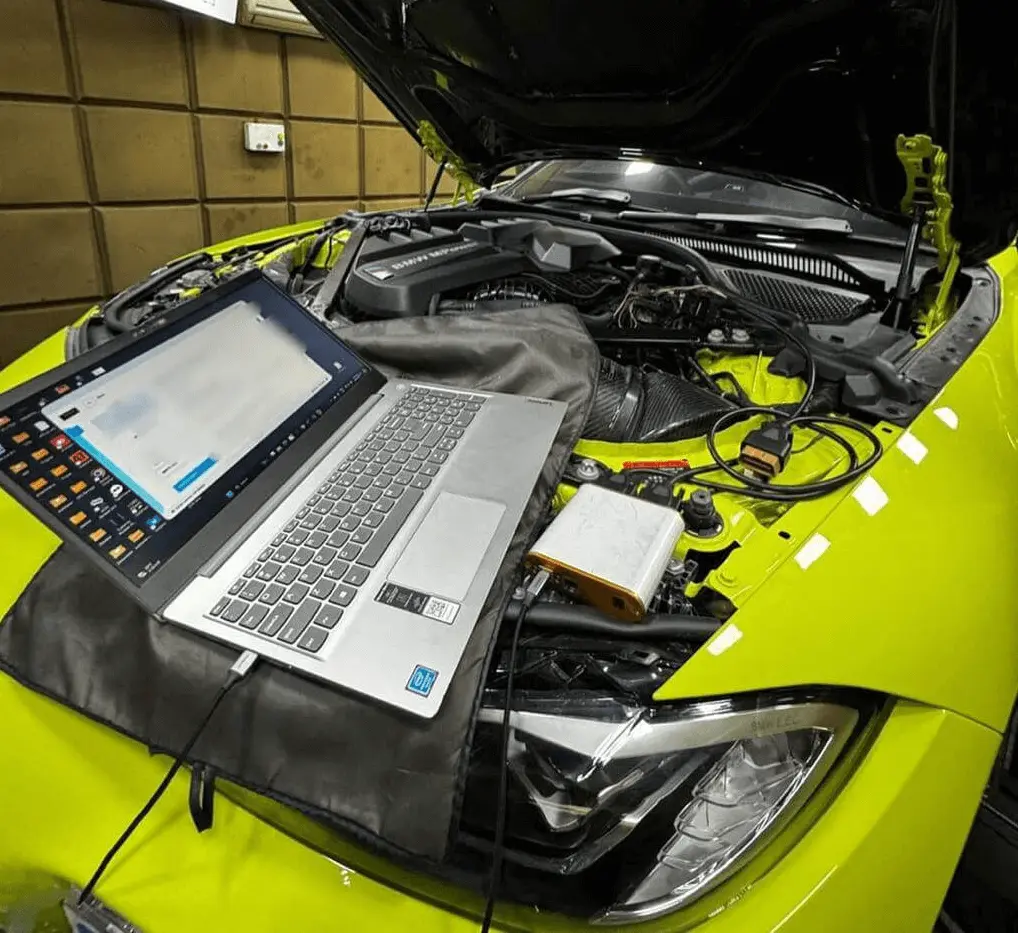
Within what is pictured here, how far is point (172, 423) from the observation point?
0.69 m

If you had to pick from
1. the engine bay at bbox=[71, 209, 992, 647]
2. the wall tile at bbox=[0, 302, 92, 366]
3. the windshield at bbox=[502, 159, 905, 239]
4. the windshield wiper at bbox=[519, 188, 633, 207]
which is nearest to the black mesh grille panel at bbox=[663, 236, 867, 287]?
the engine bay at bbox=[71, 209, 992, 647]

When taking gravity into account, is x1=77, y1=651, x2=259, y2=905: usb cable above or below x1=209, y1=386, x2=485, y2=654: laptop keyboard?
below

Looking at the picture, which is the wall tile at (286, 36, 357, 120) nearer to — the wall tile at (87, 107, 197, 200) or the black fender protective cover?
the wall tile at (87, 107, 197, 200)

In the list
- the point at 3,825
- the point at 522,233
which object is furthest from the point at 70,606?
the point at 522,233

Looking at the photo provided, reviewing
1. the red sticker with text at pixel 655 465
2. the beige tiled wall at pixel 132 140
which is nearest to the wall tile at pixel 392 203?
the beige tiled wall at pixel 132 140

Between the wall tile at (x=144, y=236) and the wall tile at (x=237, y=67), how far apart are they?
0.43 metres

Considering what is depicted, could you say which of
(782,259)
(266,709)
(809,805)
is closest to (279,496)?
(266,709)

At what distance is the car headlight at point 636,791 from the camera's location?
0.52 m

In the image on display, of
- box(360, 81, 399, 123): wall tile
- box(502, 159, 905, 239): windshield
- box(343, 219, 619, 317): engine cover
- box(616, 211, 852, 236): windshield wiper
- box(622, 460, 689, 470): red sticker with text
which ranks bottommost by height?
box(622, 460, 689, 470): red sticker with text

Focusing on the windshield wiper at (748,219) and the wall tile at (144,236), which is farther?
the wall tile at (144,236)

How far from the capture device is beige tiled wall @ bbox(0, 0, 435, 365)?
6.91 feet

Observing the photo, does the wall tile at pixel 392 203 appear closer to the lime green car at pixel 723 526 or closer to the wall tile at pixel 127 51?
the wall tile at pixel 127 51

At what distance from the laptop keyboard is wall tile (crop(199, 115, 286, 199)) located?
2207mm

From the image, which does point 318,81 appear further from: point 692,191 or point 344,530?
point 344,530
